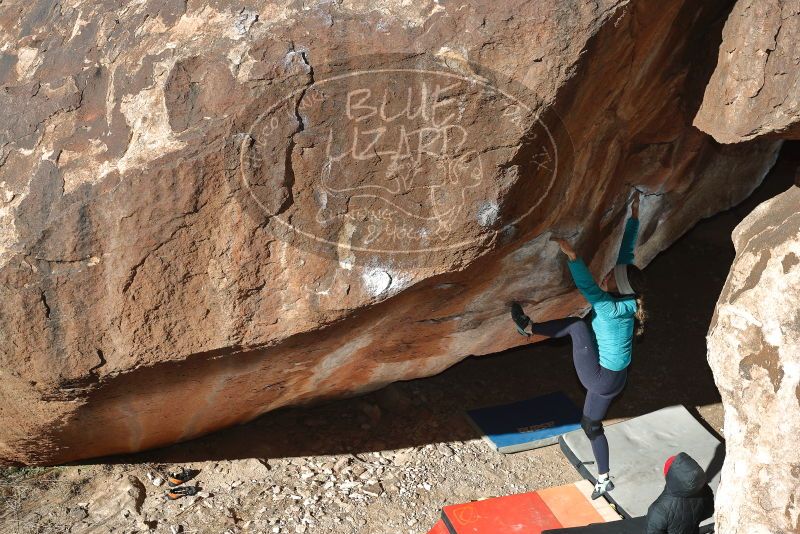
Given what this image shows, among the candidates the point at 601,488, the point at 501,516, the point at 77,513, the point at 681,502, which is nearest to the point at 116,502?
the point at 77,513

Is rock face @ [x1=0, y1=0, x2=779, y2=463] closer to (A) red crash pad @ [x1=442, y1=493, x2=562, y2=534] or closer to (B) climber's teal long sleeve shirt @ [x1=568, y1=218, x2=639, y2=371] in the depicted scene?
(B) climber's teal long sleeve shirt @ [x1=568, y1=218, x2=639, y2=371]

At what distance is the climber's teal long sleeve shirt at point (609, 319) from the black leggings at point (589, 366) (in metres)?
0.03

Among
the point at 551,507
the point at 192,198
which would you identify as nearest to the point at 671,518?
the point at 551,507

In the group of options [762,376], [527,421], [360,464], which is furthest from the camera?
[527,421]

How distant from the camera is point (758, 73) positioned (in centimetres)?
268

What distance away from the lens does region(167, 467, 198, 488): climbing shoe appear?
3.38 metres

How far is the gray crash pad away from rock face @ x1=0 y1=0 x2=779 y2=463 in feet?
4.18

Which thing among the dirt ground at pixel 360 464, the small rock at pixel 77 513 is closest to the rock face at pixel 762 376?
the dirt ground at pixel 360 464

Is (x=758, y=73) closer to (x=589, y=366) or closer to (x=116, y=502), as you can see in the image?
(x=589, y=366)

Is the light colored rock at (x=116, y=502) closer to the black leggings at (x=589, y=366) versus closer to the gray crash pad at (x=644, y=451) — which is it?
the black leggings at (x=589, y=366)

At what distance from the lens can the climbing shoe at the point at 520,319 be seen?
329 centimetres

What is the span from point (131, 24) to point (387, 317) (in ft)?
4.84

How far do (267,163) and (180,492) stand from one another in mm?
1603

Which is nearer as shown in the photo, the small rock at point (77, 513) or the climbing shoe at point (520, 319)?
the small rock at point (77, 513)
